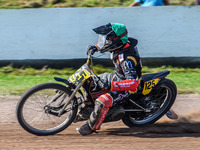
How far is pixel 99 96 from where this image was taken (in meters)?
4.77

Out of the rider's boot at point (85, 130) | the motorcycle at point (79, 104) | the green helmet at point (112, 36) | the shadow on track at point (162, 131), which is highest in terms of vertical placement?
the green helmet at point (112, 36)

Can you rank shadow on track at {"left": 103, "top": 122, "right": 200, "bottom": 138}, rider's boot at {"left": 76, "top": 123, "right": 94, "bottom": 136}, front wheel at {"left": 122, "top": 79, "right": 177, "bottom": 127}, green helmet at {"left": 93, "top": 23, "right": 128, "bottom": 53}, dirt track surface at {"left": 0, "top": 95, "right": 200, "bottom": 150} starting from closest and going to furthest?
dirt track surface at {"left": 0, "top": 95, "right": 200, "bottom": 150} → green helmet at {"left": 93, "top": 23, "right": 128, "bottom": 53} → rider's boot at {"left": 76, "top": 123, "right": 94, "bottom": 136} → shadow on track at {"left": 103, "top": 122, "right": 200, "bottom": 138} → front wheel at {"left": 122, "top": 79, "right": 177, "bottom": 127}

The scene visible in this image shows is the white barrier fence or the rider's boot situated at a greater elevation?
the white barrier fence

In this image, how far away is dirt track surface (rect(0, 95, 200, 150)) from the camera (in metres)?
4.41

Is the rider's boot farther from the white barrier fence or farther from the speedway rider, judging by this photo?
the white barrier fence

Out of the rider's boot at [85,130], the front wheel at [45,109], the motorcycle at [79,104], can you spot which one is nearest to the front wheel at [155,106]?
the motorcycle at [79,104]

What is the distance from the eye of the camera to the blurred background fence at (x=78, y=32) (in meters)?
8.20

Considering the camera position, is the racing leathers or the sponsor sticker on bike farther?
the sponsor sticker on bike

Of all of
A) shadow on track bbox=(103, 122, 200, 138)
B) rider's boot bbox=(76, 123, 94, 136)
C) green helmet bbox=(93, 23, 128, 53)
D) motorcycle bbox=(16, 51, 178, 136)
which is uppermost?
green helmet bbox=(93, 23, 128, 53)

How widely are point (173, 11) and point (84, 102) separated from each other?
4592mm

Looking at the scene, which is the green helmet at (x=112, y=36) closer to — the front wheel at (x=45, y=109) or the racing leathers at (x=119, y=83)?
the racing leathers at (x=119, y=83)

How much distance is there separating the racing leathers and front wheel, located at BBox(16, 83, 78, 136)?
1.15ft

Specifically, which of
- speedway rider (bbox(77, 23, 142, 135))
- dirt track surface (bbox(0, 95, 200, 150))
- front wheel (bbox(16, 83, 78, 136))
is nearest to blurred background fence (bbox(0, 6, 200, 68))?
dirt track surface (bbox(0, 95, 200, 150))

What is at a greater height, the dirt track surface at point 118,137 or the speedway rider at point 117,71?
the speedway rider at point 117,71
